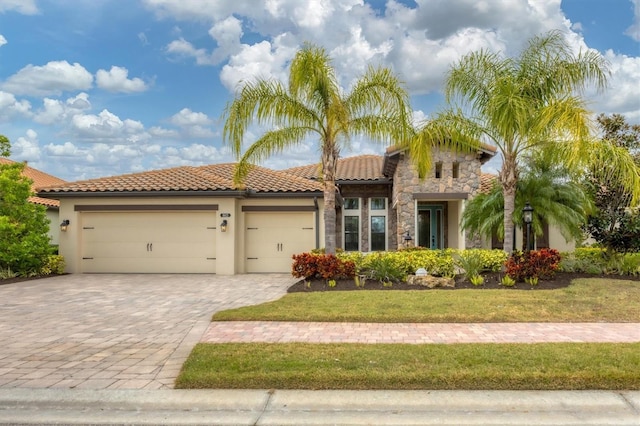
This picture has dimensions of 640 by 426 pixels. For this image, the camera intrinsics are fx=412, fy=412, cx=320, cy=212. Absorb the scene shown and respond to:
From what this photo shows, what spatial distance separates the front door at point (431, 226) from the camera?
18938mm

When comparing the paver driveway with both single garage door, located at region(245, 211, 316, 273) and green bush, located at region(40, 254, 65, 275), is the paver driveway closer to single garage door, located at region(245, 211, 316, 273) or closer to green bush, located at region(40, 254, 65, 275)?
green bush, located at region(40, 254, 65, 275)

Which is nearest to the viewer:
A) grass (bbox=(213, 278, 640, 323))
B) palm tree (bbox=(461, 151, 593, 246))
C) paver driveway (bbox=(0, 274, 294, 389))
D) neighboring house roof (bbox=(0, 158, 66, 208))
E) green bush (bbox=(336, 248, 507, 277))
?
paver driveway (bbox=(0, 274, 294, 389))

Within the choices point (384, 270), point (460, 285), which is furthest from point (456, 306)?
point (384, 270)

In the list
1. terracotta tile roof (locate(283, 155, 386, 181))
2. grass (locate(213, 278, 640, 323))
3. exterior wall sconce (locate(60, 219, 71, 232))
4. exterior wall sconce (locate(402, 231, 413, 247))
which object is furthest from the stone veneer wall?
exterior wall sconce (locate(60, 219, 71, 232))

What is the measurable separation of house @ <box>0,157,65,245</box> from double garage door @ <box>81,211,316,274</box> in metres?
5.44

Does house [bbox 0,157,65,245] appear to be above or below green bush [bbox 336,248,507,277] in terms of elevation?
above

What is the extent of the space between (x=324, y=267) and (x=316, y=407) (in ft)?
22.0

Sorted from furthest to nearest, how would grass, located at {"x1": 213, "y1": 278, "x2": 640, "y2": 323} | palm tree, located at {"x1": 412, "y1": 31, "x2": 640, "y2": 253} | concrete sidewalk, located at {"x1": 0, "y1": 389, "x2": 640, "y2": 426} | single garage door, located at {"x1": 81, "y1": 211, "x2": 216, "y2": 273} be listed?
single garage door, located at {"x1": 81, "y1": 211, "x2": 216, "y2": 273} < palm tree, located at {"x1": 412, "y1": 31, "x2": 640, "y2": 253} < grass, located at {"x1": 213, "y1": 278, "x2": 640, "y2": 323} < concrete sidewalk, located at {"x1": 0, "y1": 389, "x2": 640, "y2": 426}

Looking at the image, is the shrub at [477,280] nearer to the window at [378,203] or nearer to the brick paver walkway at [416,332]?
the brick paver walkway at [416,332]

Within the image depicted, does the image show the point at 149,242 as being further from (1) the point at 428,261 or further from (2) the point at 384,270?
(1) the point at 428,261

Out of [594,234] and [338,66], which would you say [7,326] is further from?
[594,234]

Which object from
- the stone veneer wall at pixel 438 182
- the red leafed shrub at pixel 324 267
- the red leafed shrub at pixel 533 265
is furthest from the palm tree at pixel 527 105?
the stone veneer wall at pixel 438 182

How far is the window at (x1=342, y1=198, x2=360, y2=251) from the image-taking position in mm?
18844

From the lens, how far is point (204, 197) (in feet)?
46.0
